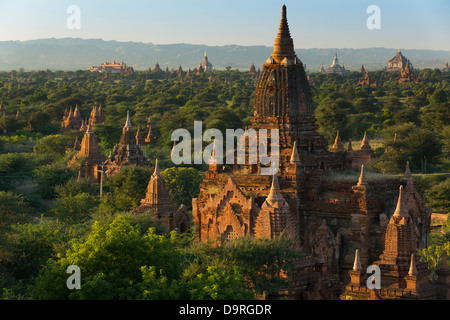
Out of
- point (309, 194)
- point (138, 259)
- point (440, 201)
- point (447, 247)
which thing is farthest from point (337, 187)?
point (440, 201)

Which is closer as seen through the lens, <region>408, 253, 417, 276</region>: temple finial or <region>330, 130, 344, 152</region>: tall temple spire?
<region>408, 253, 417, 276</region>: temple finial

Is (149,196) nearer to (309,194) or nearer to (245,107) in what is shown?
(309,194)

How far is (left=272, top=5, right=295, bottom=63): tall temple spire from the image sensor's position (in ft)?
104

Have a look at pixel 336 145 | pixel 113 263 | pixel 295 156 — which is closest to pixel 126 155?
pixel 336 145

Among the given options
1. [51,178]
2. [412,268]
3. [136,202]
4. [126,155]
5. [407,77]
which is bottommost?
[51,178]

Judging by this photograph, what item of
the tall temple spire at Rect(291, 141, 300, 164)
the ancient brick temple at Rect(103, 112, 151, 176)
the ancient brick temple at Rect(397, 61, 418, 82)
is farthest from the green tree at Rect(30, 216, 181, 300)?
the ancient brick temple at Rect(397, 61, 418, 82)

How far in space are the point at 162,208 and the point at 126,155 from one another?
1407 cm

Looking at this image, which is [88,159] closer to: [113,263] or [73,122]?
[113,263]

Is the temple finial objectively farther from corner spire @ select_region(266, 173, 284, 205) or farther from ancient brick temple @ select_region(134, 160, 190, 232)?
ancient brick temple @ select_region(134, 160, 190, 232)

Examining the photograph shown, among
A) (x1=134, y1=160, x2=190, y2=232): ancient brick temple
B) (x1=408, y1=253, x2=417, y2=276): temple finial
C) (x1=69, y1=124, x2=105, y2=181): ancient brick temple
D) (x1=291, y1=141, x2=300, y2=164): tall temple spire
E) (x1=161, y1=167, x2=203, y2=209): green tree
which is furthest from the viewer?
(x1=69, y1=124, x2=105, y2=181): ancient brick temple

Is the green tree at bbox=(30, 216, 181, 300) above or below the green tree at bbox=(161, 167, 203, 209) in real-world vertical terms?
above

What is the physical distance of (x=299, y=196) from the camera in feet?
94.7

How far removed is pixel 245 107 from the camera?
4505 inches

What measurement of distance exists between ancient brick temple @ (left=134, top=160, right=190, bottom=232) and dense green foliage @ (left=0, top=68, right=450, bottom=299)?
1.29 meters
